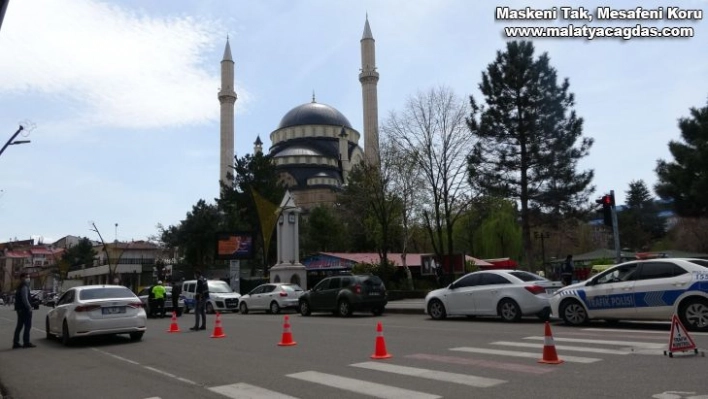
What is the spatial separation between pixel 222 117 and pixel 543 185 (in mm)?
67513

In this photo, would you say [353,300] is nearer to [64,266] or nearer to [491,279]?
[491,279]

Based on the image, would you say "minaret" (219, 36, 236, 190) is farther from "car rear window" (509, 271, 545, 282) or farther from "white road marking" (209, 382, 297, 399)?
"white road marking" (209, 382, 297, 399)

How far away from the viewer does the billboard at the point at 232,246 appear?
1532 inches

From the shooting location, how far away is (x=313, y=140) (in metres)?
107

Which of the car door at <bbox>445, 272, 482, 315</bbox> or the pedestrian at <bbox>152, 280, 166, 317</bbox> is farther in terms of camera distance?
the pedestrian at <bbox>152, 280, 166, 317</bbox>

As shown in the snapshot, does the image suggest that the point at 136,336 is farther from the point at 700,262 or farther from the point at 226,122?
the point at 226,122

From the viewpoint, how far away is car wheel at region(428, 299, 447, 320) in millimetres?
17531

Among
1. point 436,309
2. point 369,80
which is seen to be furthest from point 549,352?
point 369,80

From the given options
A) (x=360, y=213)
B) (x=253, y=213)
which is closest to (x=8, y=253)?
(x=253, y=213)

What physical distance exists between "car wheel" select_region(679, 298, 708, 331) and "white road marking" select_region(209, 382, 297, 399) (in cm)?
930

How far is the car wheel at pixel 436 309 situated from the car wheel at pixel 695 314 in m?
7.00

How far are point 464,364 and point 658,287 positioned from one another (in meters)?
6.20

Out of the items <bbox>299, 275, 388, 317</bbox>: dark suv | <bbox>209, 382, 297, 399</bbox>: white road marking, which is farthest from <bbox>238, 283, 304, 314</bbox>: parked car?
<bbox>209, 382, 297, 399</bbox>: white road marking

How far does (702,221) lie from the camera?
43.3m
